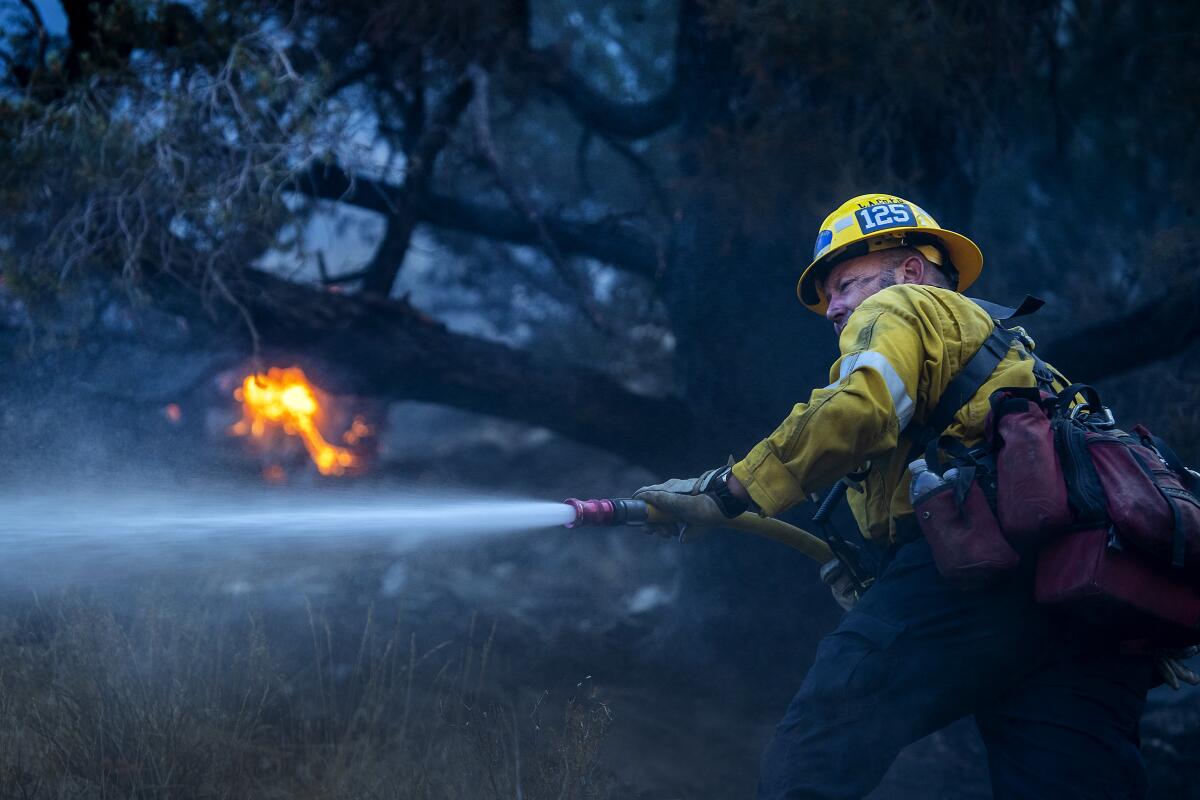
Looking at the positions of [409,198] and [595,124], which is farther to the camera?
[595,124]

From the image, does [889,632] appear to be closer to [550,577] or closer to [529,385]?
[529,385]

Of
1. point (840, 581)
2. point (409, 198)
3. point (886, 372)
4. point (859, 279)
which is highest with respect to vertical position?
point (409, 198)

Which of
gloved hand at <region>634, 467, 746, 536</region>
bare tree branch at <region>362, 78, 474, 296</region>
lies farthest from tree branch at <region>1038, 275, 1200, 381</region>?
bare tree branch at <region>362, 78, 474, 296</region>

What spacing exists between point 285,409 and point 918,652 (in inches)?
191

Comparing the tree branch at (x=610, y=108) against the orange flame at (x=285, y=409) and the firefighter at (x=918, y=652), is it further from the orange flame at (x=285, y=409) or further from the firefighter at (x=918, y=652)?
the firefighter at (x=918, y=652)

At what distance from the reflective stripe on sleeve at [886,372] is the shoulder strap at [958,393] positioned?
0.17 m

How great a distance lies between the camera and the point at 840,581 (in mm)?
3678

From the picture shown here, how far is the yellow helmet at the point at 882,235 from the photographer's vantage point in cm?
340

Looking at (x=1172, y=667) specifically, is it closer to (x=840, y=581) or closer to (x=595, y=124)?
(x=840, y=581)

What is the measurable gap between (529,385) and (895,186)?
98.5 inches

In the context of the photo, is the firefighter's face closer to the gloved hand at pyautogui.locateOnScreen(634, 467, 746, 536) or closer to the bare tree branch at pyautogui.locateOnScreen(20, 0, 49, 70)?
the gloved hand at pyautogui.locateOnScreen(634, 467, 746, 536)

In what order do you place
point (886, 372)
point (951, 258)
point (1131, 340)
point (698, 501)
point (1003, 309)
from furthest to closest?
point (1131, 340), point (951, 258), point (1003, 309), point (698, 501), point (886, 372)

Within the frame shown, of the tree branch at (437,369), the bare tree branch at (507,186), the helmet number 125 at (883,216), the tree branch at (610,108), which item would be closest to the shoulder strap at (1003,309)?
the helmet number 125 at (883,216)

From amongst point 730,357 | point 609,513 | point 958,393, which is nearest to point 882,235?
point 958,393
